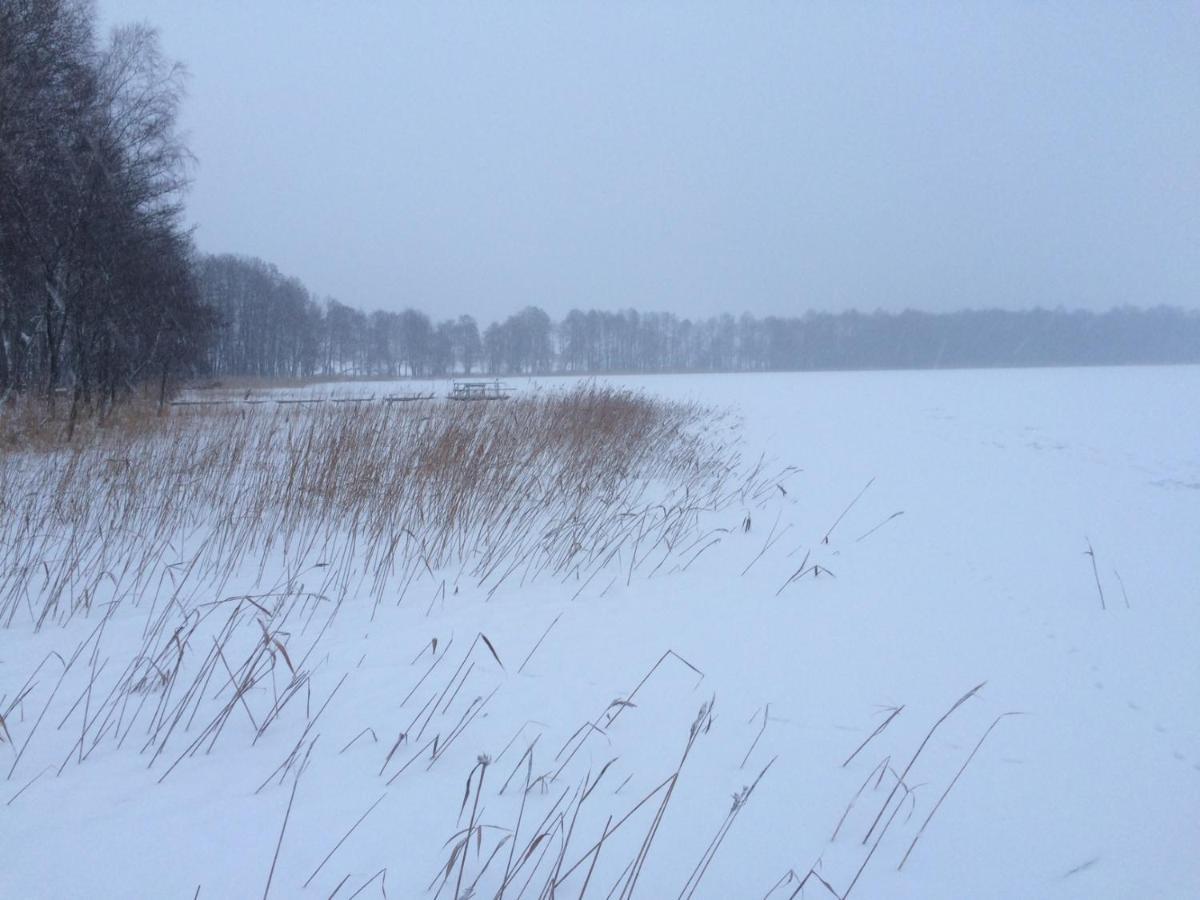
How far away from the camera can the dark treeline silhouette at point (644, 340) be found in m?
42.6

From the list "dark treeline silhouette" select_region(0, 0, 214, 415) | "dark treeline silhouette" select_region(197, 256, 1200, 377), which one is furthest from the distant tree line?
"dark treeline silhouette" select_region(197, 256, 1200, 377)

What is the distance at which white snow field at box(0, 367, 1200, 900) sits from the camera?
4.57 feet

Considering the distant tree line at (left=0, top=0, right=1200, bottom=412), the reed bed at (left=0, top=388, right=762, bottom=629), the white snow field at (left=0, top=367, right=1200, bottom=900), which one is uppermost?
the distant tree line at (left=0, top=0, right=1200, bottom=412)

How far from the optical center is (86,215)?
7613 mm

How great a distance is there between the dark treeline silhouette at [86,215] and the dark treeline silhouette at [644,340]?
2719 centimetres

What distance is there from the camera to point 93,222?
780 cm

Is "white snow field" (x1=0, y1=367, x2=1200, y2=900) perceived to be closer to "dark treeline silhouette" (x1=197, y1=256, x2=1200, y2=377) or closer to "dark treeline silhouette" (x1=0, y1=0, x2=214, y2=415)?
"dark treeline silhouette" (x1=0, y1=0, x2=214, y2=415)

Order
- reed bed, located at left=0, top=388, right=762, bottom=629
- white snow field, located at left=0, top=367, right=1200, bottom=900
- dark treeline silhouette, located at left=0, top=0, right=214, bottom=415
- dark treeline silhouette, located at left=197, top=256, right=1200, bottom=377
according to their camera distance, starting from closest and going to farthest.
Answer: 1. white snow field, located at left=0, top=367, right=1200, bottom=900
2. reed bed, located at left=0, top=388, right=762, bottom=629
3. dark treeline silhouette, located at left=0, top=0, right=214, bottom=415
4. dark treeline silhouette, located at left=197, top=256, right=1200, bottom=377

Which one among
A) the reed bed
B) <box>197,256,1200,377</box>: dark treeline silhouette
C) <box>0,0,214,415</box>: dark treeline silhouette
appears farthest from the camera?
<box>197,256,1200,377</box>: dark treeline silhouette

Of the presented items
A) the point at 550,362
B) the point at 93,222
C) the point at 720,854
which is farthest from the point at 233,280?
the point at 720,854

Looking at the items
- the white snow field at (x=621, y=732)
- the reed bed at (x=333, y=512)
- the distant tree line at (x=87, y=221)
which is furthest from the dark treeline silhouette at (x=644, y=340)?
the white snow field at (x=621, y=732)

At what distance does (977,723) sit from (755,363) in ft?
246

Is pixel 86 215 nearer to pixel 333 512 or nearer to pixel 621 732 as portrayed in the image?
pixel 333 512

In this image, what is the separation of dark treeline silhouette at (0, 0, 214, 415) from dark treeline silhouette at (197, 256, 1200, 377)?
1070 inches
